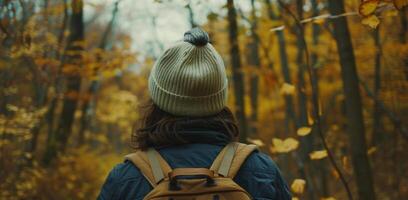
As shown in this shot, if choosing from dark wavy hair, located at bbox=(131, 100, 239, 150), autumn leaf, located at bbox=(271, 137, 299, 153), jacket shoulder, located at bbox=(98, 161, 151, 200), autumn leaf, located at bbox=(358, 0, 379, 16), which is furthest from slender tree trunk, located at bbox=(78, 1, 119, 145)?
jacket shoulder, located at bbox=(98, 161, 151, 200)

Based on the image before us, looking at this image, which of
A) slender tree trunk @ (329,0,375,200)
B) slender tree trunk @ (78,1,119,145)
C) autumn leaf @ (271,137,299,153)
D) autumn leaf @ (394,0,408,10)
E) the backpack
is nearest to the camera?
the backpack

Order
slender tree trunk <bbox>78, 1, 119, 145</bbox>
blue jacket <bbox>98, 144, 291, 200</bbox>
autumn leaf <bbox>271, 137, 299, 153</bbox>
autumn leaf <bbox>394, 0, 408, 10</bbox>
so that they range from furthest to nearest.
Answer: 1. slender tree trunk <bbox>78, 1, 119, 145</bbox>
2. autumn leaf <bbox>271, 137, 299, 153</bbox>
3. autumn leaf <bbox>394, 0, 408, 10</bbox>
4. blue jacket <bbox>98, 144, 291, 200</bbox>

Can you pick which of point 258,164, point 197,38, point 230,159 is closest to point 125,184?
point 230,159

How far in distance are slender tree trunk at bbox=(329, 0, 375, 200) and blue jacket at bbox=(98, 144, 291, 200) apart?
2.04m

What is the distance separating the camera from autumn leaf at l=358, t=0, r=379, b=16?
2.74m

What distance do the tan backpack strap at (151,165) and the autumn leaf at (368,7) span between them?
131 centimetres

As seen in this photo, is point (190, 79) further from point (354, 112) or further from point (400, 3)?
point (354, 112)

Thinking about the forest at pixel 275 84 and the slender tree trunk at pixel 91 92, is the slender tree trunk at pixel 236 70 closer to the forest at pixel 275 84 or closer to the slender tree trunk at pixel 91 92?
the forest at pixel 275 84

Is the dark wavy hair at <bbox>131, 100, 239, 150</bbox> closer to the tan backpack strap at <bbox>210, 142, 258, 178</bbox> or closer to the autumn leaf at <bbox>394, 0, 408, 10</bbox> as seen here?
the tan backpack strap at <bbox>210, 142, 258, 178</bbox>

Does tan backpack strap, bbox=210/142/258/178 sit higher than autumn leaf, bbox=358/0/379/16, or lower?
lower

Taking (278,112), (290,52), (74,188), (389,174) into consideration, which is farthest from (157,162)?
(278,112)

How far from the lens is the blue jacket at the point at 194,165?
2.12 meters

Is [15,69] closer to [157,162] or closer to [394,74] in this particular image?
[394,74]

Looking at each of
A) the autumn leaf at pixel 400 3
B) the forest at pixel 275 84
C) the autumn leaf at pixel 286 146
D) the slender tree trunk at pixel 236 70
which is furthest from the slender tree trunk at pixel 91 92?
the autumn leaf at pixel 400 3
